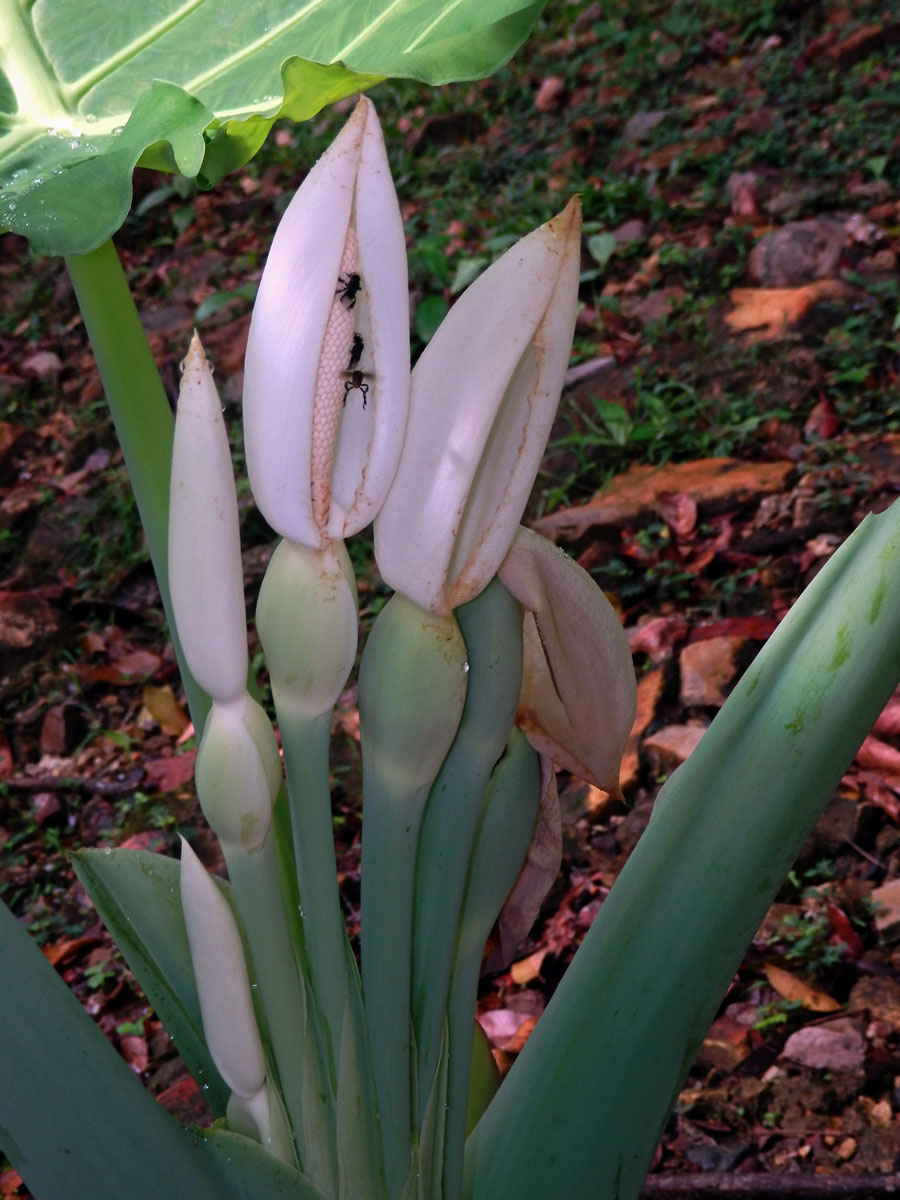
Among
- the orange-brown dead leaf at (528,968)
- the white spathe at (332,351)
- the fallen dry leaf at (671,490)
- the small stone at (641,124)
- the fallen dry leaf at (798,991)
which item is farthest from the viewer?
the small stone at (641,124)

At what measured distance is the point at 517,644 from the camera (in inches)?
24.1

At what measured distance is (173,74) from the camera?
34.5 inches

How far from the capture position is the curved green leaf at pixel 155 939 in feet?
2.44

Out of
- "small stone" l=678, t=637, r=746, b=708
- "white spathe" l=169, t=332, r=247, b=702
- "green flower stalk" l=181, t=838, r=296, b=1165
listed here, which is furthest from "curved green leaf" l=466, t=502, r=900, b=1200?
"small stone" l=678, t=637, r=746, b=708

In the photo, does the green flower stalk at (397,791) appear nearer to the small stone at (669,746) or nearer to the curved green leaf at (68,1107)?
the curved green leaf at (68,1107)

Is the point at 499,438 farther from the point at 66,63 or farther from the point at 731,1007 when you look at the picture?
the point at 731,1007

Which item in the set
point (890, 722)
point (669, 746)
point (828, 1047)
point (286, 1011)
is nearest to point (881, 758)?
point (890, 722)

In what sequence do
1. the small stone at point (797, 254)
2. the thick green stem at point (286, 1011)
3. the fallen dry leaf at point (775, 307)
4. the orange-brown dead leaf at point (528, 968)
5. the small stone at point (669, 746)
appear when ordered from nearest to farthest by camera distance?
the thick green stem at point (286, 1011) → the orange-brown dead leaf at point (528, 968) → the small stone at point (669, 746) → the fallen dry leaf at point (775, 307) → the small stone at point (797, 254)

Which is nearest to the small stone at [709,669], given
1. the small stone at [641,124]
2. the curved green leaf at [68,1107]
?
the curved green leaf at [68,1107]

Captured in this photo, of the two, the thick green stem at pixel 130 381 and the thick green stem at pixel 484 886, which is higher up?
the thick green stem at pixel 130 381

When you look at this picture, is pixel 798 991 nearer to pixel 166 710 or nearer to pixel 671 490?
pixel 671 490

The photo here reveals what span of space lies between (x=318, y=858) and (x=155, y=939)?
0.19 m

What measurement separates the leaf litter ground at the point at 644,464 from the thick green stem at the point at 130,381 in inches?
21.3

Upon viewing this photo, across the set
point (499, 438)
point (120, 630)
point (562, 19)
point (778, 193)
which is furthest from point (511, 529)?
point (562, 19)
